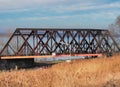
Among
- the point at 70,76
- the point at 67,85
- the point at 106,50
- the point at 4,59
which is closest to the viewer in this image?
the point at 67,85

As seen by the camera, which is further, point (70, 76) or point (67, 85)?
point (70, 76)

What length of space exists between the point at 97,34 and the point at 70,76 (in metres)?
101

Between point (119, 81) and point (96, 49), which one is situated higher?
point (119, 81)

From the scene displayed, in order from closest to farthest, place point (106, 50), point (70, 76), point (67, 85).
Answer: point (67, 85) → point (70, 76) → point (106, 50)

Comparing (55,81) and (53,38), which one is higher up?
(55,81)

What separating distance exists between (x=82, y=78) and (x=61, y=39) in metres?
93.8

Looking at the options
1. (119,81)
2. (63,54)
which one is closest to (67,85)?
(119,81)

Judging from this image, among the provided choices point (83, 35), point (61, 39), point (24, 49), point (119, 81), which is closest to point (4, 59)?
point (24, 49)

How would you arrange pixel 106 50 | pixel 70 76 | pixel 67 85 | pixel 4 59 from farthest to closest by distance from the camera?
pixel 106 50
pixel 4 59
pixel 70 76
pixel 67 85

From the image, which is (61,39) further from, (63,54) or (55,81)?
(55,81)

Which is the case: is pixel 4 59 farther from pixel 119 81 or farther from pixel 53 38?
pixel 119 81

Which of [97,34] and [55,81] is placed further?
[97,34]

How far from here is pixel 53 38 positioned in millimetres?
113125

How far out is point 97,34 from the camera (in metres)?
117
